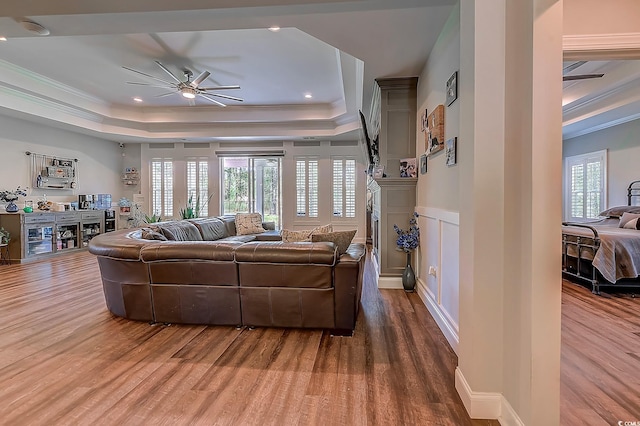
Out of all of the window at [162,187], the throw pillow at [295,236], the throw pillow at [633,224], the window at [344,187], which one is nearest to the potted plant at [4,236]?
the window at [162,187]

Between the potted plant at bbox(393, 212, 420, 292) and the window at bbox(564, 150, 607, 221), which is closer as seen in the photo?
the potted plant at bbox(393, 212, 420, 292)

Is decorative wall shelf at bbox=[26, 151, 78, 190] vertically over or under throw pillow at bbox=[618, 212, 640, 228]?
over

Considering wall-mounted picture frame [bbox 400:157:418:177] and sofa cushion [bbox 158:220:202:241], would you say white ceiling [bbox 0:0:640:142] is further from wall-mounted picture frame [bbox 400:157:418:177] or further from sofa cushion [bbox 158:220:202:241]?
sofa cushion [bbox 158:220:202:241]

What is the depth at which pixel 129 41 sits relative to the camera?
4.09 meters

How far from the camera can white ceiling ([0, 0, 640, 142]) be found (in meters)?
2.48

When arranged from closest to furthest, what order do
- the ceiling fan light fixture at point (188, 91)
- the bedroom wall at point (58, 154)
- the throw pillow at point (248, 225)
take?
the ceiling fan light fixture at point (188, 91) → the bedroom wall at point (58, 154) → the throw pillow at point (248, 225)

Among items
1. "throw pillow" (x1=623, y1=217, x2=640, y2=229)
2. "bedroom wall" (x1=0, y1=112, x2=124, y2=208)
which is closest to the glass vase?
"throw pillow" (x1=623, y1=217, x2=640, y2=229)

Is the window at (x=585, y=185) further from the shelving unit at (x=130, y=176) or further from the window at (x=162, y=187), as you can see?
the shelving unit at (x=130, y=176)

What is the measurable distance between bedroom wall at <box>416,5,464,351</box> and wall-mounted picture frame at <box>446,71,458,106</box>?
0.05m

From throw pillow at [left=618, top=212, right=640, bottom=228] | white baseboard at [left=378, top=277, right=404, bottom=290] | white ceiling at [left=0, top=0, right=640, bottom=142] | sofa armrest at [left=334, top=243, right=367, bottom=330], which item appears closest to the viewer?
white ceiling at [left=0, top=0, right=640, bottom=142]

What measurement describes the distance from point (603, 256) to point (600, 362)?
2102 millimetres

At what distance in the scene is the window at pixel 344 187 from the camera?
811cm

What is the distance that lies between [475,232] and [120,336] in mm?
2910

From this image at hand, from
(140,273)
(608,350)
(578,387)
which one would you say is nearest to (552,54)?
(578,387)
